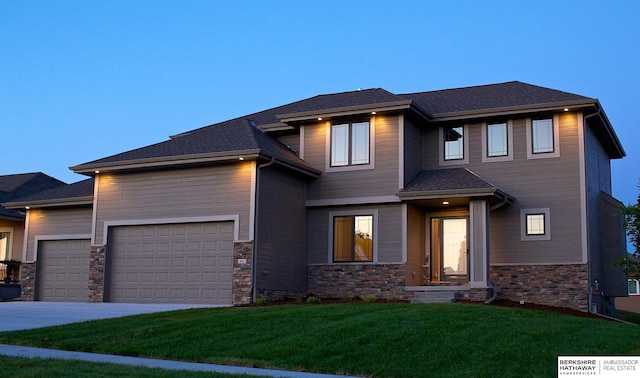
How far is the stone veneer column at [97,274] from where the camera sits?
22.2m

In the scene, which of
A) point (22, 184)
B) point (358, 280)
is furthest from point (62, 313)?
point (22, 184)

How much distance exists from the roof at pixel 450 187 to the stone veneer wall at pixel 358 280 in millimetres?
2067

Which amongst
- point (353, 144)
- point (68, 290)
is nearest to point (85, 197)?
point (68, 290)

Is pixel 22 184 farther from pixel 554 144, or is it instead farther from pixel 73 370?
pixel 73 370

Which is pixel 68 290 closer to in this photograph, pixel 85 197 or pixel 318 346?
pixel 85 197

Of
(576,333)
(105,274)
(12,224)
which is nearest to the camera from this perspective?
(576,333)

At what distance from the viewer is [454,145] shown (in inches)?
894

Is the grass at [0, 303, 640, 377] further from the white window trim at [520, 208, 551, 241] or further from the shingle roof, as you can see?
the shingle roof

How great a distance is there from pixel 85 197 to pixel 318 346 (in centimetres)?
1502

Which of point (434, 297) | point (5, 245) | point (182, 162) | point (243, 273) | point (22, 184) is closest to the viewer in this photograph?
point (434, 297)

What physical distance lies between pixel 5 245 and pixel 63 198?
23.5 feet

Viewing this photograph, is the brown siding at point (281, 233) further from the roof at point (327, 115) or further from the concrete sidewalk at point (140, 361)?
the concrete sidewalk at point (140, 361)

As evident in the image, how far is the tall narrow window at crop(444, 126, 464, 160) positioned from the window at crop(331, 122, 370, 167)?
8.14ft

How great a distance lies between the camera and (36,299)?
2528cm
